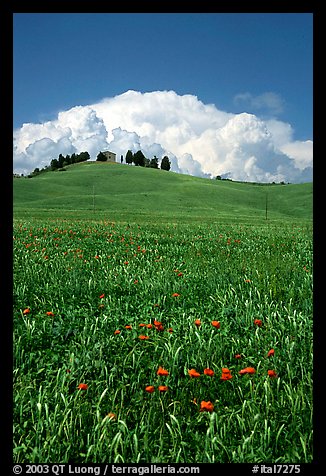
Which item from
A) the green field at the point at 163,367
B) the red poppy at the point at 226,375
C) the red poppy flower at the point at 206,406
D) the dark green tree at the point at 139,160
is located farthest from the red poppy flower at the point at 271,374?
the dark green tree at the point at 139,160

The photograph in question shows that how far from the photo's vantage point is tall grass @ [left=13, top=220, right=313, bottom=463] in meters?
2.20

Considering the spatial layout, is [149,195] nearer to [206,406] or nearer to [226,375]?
[226,375]

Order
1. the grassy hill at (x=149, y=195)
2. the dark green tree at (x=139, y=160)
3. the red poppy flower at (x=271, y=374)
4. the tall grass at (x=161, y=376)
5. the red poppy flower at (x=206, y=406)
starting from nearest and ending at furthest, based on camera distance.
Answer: the tall grass at (x=161, y=376)
the red poppy flower at (x=206, y=406)
the red poppy flower at (x=271, y=374)
the grassy hill at (x=149, y=195)
the dark green tree at (x=139, y=160)

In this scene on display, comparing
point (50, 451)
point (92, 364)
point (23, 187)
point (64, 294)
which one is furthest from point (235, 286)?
point (23, 187)

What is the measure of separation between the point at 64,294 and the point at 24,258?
3.29m

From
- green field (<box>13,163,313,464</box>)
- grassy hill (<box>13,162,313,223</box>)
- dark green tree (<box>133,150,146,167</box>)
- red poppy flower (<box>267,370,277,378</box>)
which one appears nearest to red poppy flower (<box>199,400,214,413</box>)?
green field (<box>13,163,313,464</box>)

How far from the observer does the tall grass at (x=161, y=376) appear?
7.22 ft

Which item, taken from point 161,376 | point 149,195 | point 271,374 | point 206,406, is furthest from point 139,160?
point 206,406

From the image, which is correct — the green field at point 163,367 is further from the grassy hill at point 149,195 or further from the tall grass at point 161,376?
the grassy hill at point 149,195

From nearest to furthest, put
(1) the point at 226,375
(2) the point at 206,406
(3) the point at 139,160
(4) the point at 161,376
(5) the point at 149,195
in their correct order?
(2) the point at 206,406
(1) the point at 226,375
(4) the point at 161,376
(5) the point at 149,195
(3) the point at 139,160

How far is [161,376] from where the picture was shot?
2955 mm

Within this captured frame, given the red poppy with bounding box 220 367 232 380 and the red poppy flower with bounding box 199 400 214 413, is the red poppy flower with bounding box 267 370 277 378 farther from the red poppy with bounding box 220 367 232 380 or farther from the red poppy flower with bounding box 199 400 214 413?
the red poppy flower with bounding box 199 400 214 413

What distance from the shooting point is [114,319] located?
406cm

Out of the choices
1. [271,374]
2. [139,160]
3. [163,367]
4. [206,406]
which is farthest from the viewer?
[139,160]
